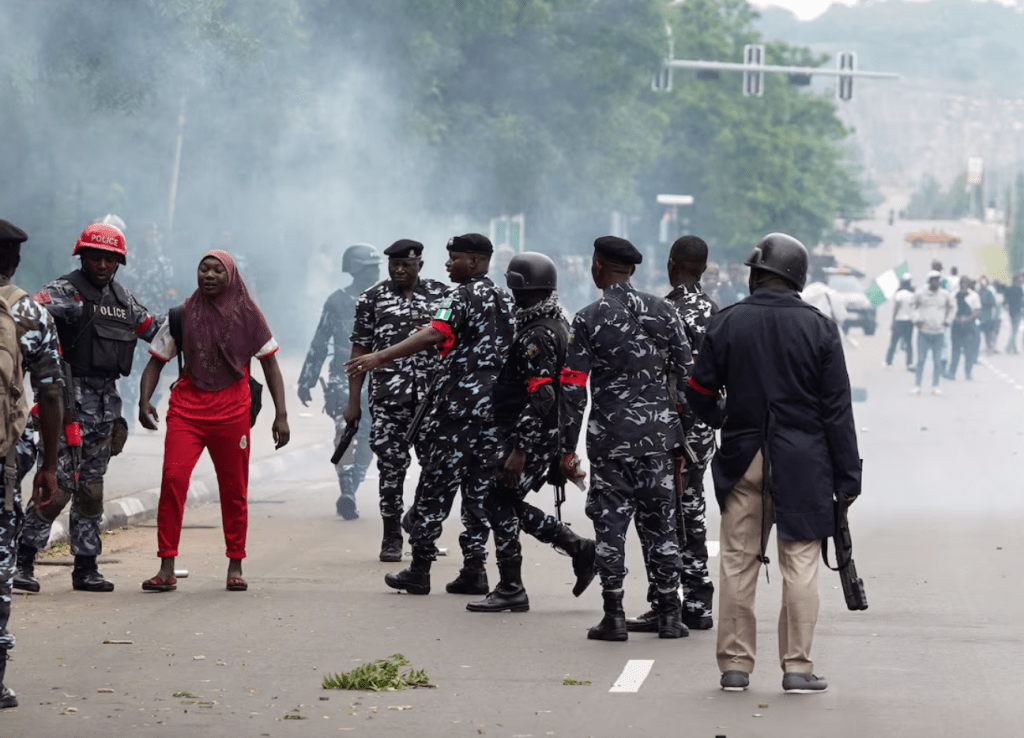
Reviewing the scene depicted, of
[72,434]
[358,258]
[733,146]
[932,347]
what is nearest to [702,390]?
[72,434]

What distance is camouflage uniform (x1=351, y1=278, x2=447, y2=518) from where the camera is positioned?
31.2 ft

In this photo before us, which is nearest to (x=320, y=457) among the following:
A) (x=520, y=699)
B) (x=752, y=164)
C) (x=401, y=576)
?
(x=401, y=576)

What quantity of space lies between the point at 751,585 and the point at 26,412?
104 inches

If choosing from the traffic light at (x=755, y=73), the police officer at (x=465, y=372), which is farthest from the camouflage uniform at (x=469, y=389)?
the traffic light at (x=755, y=73)

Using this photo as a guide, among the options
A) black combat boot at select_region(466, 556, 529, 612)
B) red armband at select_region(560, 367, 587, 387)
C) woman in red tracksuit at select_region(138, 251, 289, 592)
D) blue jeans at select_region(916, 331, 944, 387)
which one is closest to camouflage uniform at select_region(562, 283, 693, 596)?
red armband at select_region(560, 367, 587, 387)

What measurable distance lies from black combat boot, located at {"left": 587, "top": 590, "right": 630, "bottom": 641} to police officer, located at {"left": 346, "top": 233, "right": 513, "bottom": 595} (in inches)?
42.0

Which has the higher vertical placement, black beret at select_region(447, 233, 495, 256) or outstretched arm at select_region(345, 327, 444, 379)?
black beret at select_region(447, 233, 495, 256)

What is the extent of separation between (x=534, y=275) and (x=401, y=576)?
5.95 ft

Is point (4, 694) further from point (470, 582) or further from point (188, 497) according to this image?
point (188, 497)

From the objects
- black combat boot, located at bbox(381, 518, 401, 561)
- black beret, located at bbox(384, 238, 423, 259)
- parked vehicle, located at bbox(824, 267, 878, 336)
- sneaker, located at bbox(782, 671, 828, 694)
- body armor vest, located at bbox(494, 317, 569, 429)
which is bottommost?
parked vehicle, located at bbox(824, 267, 878, 336)

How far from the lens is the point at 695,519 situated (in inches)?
309

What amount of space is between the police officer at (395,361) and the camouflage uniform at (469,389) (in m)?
0.96

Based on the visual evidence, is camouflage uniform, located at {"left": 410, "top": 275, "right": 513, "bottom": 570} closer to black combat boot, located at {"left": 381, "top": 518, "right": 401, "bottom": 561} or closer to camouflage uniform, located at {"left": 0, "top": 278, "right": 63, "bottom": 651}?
black combat boot, located at {"left": 381, "top": 518, "right": 401, "bottom": 561}

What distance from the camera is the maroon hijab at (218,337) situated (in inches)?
337
